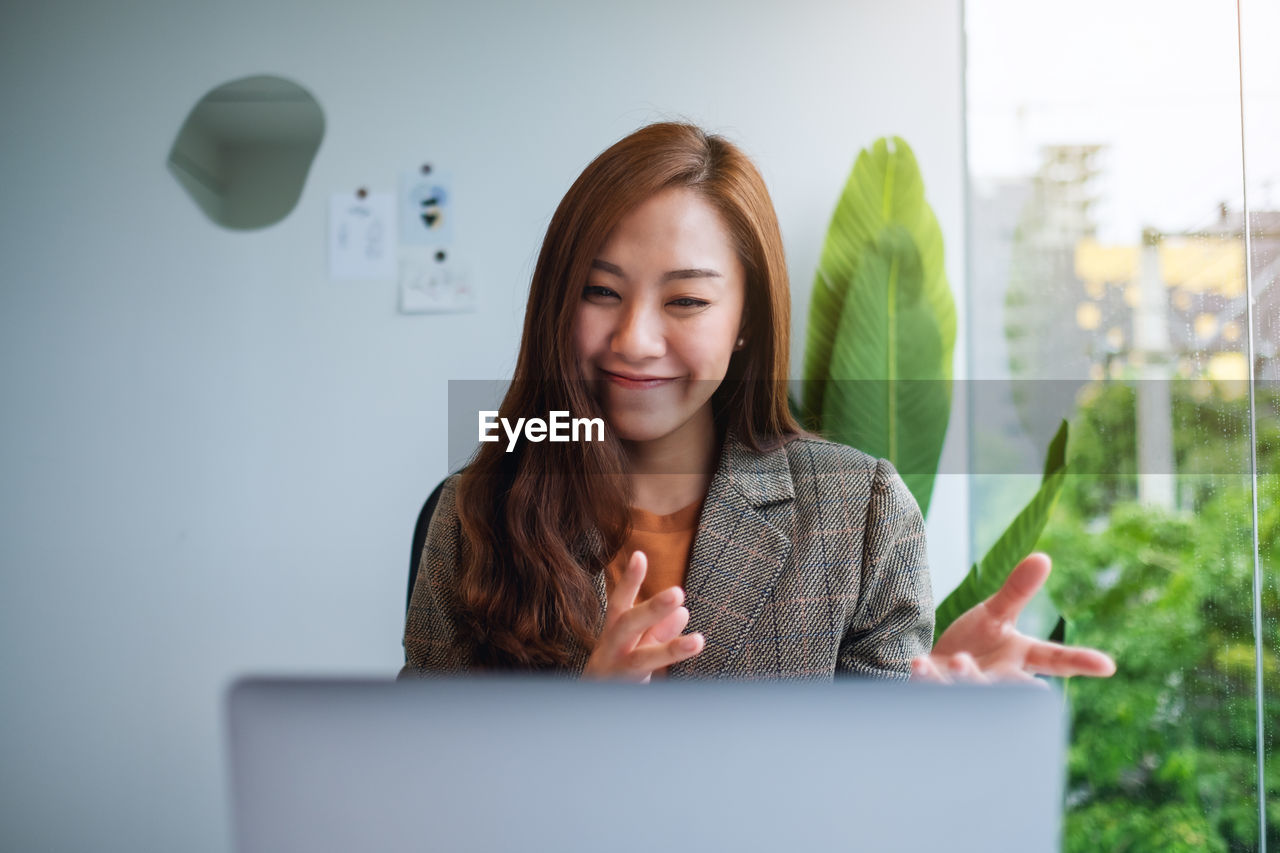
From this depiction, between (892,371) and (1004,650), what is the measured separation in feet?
2.67

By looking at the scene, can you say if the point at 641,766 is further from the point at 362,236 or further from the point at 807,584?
the point at 362,236

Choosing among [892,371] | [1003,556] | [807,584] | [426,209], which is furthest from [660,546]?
[426,209]

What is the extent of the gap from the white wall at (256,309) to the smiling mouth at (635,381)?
0.38m

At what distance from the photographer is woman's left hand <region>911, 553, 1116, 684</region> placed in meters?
0.92

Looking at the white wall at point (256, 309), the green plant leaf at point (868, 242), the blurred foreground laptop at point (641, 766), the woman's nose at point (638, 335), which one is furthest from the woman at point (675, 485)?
the blurred foreground laptop at point (641, 766)

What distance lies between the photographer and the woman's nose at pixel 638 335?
1.53m

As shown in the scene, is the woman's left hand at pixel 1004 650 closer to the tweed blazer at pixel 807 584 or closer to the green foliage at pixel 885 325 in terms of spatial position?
the tweed blazer at pixel 807 584

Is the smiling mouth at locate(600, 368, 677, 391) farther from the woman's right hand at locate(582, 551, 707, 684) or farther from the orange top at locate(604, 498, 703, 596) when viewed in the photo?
the woman's right hand at locate(582, 551, 707, 684)

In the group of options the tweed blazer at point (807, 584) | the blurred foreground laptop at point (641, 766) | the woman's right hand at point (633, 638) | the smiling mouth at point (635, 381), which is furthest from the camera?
the smiling mouth at point (635, 381)

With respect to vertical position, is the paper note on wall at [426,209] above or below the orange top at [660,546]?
above

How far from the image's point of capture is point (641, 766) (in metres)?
0.46

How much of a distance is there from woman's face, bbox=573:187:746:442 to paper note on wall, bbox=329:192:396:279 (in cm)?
65

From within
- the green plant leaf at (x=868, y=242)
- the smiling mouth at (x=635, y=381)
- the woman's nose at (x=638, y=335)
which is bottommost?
the smiling mouth at (x=635, y=381)

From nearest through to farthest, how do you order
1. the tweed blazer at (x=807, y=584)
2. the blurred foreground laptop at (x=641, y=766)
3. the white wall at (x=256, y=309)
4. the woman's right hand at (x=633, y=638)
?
1. the blurred foreground laptop at (x=641, y=766)
2. the woman's right hand at (x=633, y=638)
3. the tweed blazer at (x=807, y=584)
4. the white wall at (x=256, y=309)
